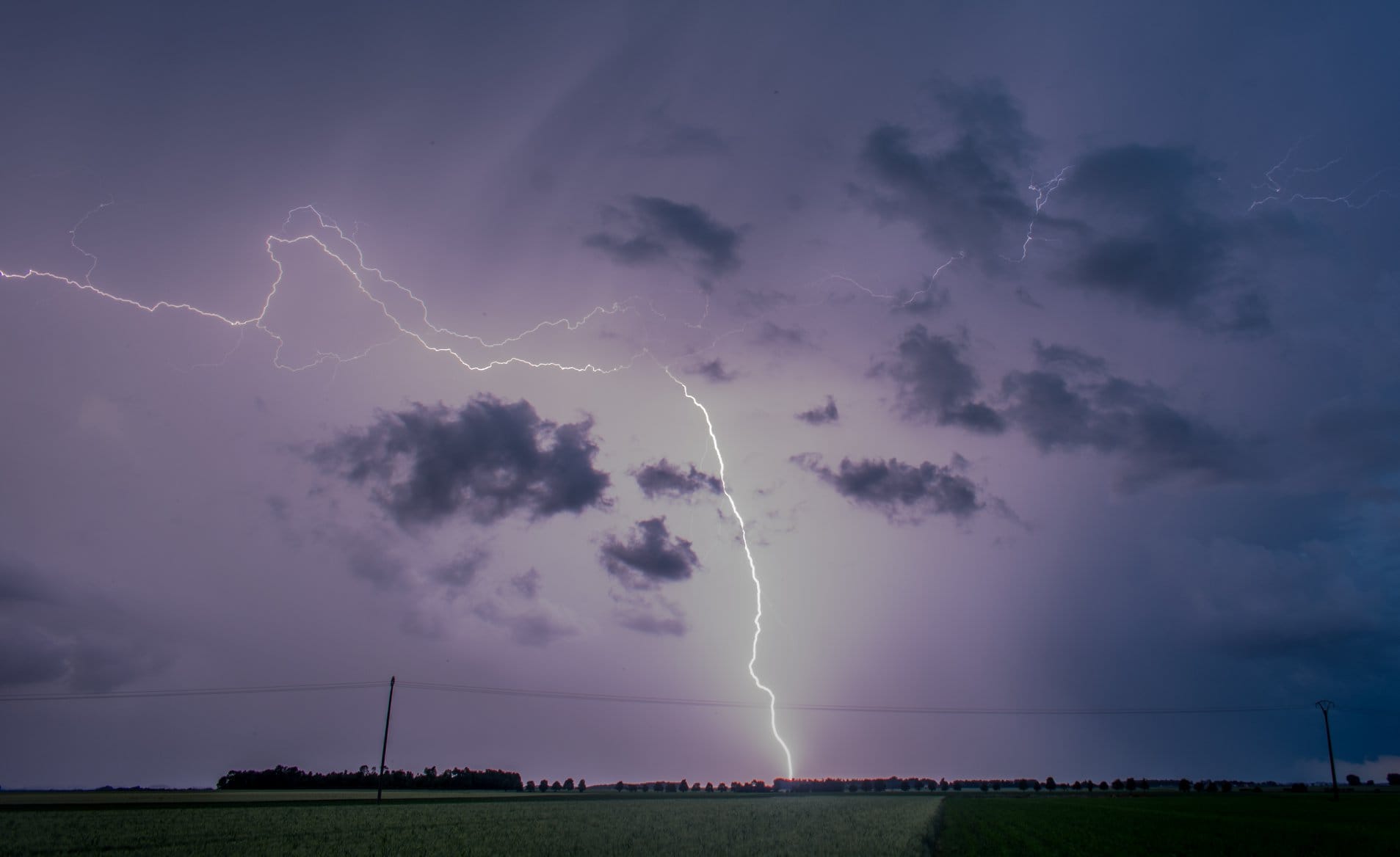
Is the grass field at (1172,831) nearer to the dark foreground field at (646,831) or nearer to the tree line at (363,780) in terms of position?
the dark foreground field at (646,831)

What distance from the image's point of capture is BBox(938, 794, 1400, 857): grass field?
27.3 m

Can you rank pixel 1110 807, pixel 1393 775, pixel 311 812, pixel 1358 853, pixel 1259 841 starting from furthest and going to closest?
pixel 1393 775 → pixel 1110 807 → pixel 311 812 → pixel 1259 841 → pixel 1358 853

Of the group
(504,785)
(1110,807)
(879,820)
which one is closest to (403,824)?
(879,820)

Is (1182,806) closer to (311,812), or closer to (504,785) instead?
(311,812)

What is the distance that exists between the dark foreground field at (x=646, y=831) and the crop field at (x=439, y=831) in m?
0.08

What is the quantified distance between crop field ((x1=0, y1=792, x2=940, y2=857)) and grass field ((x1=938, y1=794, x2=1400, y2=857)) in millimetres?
2850

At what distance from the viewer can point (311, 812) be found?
3938 cm

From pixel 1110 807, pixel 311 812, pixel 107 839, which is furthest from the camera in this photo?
pixel 1110 807

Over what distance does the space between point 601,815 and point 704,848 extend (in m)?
18.8

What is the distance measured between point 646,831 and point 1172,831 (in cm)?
2329

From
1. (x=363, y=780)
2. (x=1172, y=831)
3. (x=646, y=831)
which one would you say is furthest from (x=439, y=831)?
(x=363, y=780)

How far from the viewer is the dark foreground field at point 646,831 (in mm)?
24578

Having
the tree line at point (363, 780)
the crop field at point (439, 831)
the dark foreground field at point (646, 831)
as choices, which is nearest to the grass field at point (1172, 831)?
the dark foreground field at point (646, 831)

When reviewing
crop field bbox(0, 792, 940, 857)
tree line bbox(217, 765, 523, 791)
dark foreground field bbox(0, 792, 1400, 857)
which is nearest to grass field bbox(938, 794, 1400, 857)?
dark foreground field bbox(0, 792, 1400, 857)
